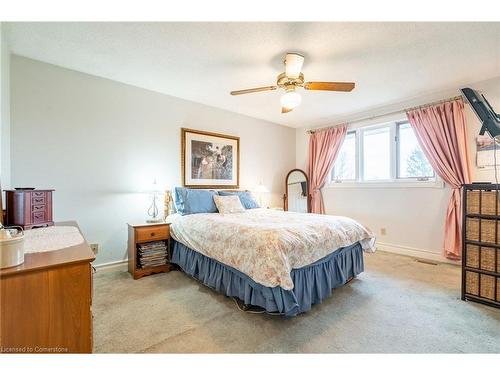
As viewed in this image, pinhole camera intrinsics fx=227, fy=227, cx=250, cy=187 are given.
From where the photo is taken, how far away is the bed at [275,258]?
173 centimetres

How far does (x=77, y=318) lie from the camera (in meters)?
1.00

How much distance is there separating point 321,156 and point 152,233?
11.1ft

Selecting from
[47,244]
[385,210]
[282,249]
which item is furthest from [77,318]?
[385,210]

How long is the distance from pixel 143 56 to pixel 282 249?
7.52ft

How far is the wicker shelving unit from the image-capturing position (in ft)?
6.61

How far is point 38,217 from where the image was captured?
1.84 m

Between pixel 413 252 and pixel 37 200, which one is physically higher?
pixel 37 200

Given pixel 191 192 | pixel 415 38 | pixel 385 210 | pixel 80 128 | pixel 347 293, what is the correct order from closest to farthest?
pixel 415 38 → pixel 347 293 → pixel 80 128 → pixel 191 192 → pixel 385 210

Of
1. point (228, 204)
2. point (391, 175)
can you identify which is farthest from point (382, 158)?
point (228, 204)

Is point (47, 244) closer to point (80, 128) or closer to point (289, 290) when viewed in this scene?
point (289, 290)

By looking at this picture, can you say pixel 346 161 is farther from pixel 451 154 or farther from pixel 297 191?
pixel 451 154
